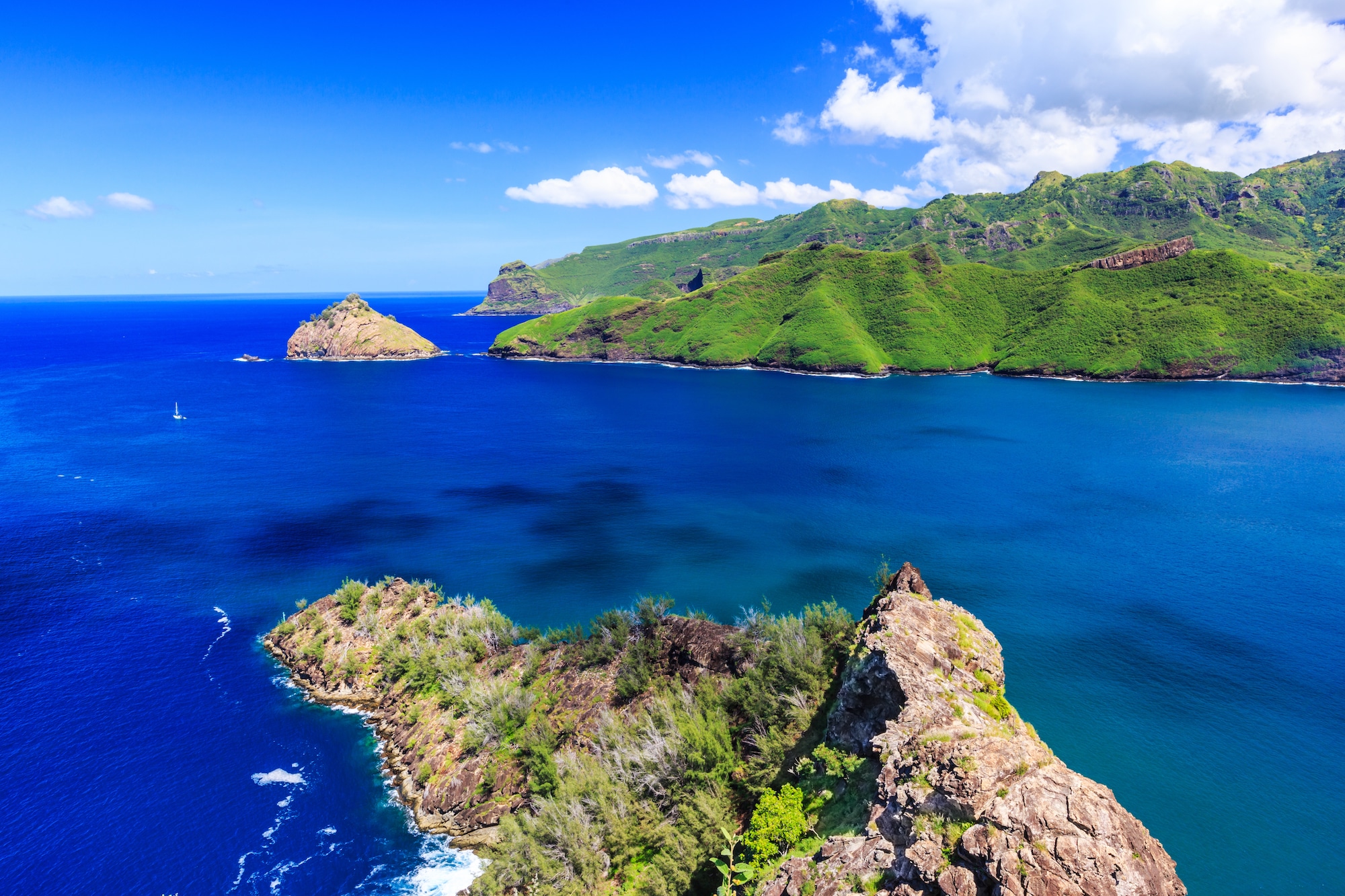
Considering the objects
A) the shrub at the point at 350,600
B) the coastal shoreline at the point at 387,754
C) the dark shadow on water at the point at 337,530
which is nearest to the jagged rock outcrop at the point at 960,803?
the coastal shoreline at the point at 387,754

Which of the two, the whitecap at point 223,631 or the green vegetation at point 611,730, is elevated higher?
the green vegetation at point 611,730

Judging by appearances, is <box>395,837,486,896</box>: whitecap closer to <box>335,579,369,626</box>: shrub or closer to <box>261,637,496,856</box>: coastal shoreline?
<box>261,637,496,856</box>: coastal shoreline

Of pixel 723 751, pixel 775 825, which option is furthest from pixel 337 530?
pixel 775 825

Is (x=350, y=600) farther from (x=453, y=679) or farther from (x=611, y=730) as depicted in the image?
(x=611, y=730)

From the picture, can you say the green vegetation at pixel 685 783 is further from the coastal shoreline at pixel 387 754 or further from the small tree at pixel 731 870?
the coastal shoreline at pixel 387 754

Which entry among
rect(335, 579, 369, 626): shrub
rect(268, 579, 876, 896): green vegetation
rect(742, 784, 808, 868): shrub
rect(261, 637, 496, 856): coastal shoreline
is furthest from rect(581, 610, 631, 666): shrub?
rect(335, 579, 369, 626): shrub

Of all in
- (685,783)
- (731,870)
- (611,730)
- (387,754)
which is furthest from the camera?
(387,754)
